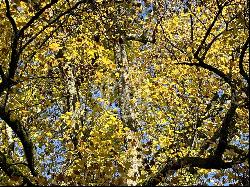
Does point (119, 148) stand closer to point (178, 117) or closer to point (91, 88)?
point (178, 117)

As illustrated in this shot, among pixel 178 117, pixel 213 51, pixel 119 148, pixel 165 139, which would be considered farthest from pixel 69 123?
pixel 213 51

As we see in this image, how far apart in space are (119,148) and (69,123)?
2.91 meters

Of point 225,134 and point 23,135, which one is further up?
point 23,135

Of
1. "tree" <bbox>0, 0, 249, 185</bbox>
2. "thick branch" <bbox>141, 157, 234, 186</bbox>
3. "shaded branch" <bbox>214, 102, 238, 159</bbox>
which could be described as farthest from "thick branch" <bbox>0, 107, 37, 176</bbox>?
"shaded branch" <bbox>214, 102, 238, 159</bbox>

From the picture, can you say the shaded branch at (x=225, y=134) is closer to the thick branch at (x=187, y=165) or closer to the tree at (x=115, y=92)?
the thick branch at (x=187, y=165)

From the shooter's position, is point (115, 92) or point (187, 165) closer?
point (187, 165)

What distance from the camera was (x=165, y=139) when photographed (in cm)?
1805

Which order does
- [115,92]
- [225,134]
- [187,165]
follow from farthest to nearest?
[115,92]
[187,165]
[225,134]

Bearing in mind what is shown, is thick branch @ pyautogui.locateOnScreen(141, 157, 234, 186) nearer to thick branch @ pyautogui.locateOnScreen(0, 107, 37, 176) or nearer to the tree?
the tree

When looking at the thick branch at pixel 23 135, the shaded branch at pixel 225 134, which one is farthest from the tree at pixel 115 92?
the shaded branch at pixel 225 134

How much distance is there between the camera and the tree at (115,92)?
13227 mm

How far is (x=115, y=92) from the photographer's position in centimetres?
1819

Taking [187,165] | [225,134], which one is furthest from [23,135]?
[225,134]

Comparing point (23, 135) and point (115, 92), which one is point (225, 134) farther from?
point (115, 92)
